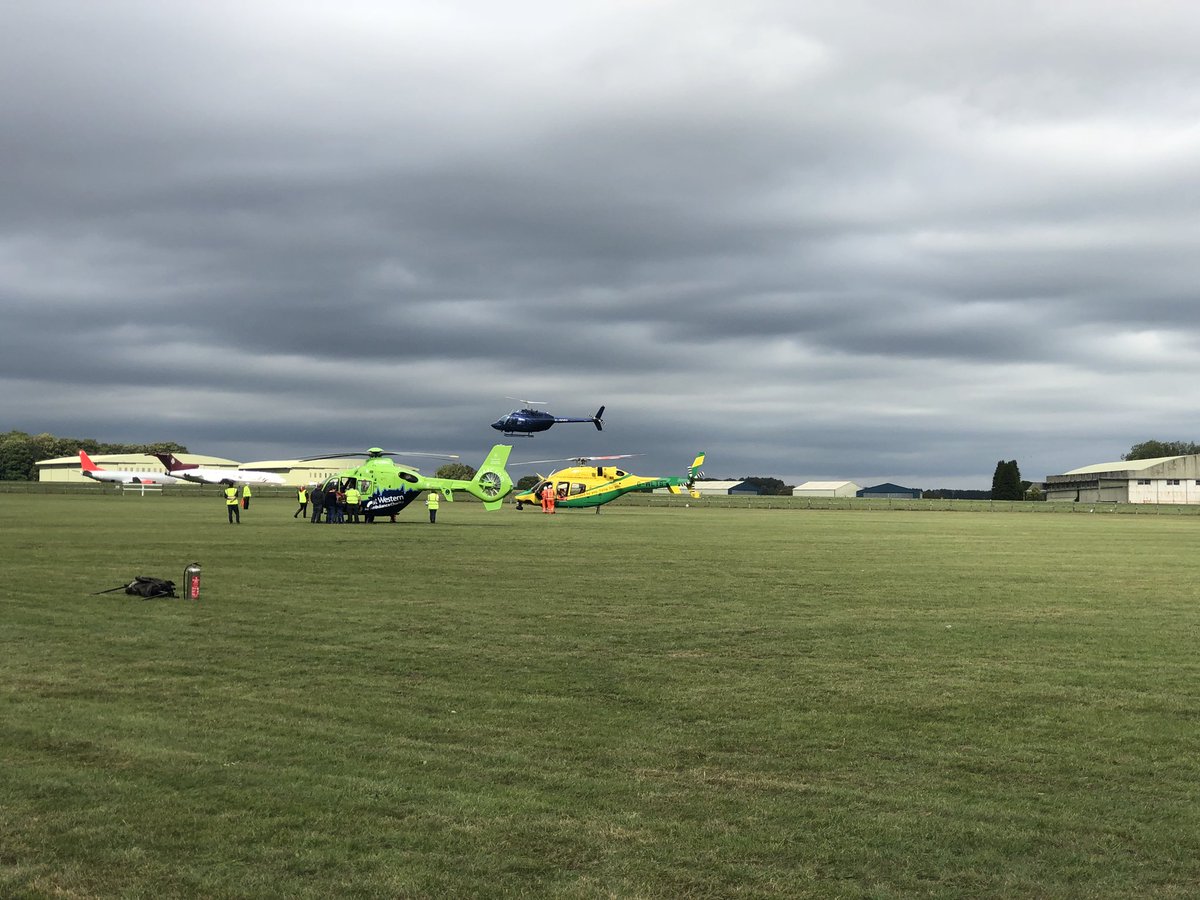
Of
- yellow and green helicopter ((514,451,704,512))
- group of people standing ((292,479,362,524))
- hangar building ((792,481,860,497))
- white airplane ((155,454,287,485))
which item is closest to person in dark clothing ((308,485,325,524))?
group of people standing ((292,479,362,524))

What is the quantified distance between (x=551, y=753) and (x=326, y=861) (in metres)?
2.52

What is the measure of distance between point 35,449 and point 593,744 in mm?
186798

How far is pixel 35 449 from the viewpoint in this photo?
17225 cm

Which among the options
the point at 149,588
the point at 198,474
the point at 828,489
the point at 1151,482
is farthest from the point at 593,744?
the point at 828,489

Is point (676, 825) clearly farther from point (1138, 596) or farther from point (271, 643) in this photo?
point (1138, 596)

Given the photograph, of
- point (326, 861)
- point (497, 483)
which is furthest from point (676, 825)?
point (497, 483)

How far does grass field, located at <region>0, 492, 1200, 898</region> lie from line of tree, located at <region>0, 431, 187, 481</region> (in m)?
163

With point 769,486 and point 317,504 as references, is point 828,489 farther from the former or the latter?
point 317,504

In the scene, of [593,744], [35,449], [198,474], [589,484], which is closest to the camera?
[593,744]

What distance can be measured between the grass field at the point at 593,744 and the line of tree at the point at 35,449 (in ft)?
536

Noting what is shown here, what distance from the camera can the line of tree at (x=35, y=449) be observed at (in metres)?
166

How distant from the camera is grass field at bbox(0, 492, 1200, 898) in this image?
5715 mm

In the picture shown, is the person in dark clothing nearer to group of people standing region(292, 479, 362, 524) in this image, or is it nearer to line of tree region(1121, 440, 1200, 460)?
group of people standing region(292, 479, 362, 524)

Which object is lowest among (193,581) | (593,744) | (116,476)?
(593,744)
